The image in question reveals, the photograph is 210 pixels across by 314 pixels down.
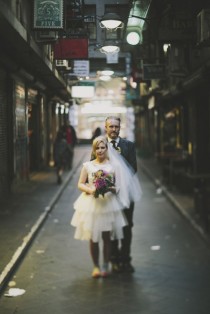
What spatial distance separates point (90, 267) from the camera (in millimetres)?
8180

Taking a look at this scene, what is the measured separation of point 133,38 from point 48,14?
3.52 meters

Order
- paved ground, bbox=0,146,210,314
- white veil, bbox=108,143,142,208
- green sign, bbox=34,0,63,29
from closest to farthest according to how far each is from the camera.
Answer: paved ground, bbox=0,146,210,314
white veil, bbox=108,143,142,208
green sign, bbox=34,0,63,29

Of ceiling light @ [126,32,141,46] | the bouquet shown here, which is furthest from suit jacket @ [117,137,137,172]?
ceiling light @ [126,32,141,46]

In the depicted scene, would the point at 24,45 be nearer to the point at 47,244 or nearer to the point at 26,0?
the point at 26,0

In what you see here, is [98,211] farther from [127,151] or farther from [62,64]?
[62,64]

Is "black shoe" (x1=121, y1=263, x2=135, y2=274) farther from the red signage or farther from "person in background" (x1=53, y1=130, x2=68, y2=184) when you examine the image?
"person in background" (x1=53, y1=130, x2=68, y2=184)

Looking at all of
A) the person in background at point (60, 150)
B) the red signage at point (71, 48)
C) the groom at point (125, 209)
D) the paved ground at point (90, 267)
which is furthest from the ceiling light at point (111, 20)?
the person in background at point (60, 150)

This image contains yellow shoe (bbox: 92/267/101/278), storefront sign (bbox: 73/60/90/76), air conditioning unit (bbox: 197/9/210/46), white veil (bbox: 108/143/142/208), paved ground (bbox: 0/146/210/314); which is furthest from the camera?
storefront sign (bbox: 73/60/90/76)

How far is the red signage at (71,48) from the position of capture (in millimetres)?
11672

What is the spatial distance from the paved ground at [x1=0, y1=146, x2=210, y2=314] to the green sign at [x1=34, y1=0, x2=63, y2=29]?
4.35 m

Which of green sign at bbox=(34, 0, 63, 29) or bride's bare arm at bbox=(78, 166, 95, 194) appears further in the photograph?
green sign at bbox=(34, 0, 63, 29)

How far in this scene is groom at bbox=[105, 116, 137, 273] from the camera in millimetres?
7285

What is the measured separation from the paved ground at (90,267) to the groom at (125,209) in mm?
261

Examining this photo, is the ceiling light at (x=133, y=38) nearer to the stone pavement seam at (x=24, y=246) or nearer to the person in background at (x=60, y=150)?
the stone pavement seam at (x=24, y=246)
